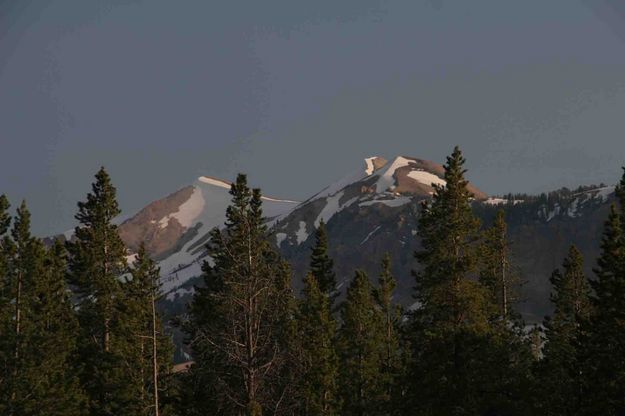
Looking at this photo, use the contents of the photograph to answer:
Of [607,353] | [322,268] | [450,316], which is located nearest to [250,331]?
[450,316]

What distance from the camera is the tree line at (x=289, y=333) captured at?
3688 centimetres

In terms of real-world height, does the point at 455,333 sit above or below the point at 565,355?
above

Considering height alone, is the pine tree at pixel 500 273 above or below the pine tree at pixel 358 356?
above

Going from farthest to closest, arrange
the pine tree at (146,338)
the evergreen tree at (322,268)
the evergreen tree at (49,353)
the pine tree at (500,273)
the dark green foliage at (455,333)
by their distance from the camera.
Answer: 1. the evergreen tree at (322,268)
2. the pine tree at (500,273)
3. the evergreen tree at (49,353)
4. the pine tree at (146,338)
5. the dark green foliage at (455,333)

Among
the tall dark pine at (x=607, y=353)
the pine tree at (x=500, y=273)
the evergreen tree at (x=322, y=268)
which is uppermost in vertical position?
the evergreen tree at (x=322, y=268)

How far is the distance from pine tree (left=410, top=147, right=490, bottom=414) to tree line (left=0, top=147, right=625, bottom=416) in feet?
0.23

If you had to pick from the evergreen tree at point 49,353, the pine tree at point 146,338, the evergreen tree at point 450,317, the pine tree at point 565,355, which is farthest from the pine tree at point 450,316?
the evergreen tree at point 49,353

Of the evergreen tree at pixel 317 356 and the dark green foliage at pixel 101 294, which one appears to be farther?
the evergreen tree at pixel 317 356

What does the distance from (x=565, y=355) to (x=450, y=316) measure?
28.2 ft

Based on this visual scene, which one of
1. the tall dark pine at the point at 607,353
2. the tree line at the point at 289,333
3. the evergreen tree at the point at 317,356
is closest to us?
the tree line at the point at 289,333

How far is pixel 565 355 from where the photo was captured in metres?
48.1

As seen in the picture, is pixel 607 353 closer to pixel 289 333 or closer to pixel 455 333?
pixel 455 333

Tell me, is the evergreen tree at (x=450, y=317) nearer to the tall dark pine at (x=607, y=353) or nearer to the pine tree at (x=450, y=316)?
the pine tree at (x=450, y=316)

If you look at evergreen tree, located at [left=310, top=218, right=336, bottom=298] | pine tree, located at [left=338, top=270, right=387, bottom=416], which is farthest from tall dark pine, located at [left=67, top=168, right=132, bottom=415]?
evergreen tree, located at [left=310, top=218, right=336, bottom=298]
